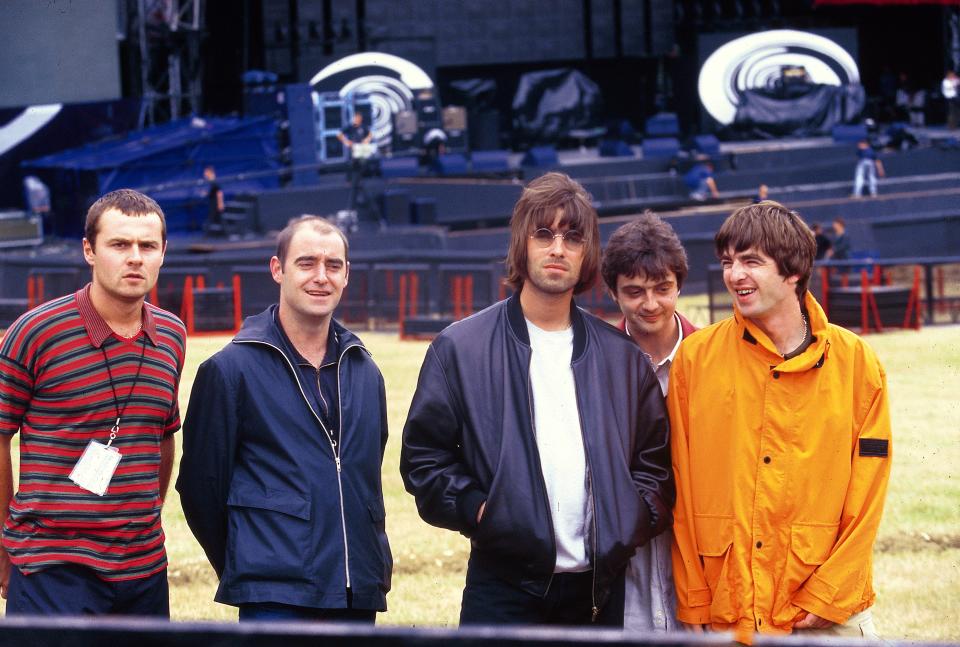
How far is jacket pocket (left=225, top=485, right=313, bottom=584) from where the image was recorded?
406cm

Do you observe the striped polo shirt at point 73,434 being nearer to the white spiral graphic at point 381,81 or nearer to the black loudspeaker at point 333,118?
the black loudspeaker at point 333,118

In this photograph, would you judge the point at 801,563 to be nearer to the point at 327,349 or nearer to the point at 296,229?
the point at 327,349

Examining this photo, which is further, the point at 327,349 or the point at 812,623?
the point at 327,349

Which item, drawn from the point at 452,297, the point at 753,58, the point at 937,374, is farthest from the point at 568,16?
the point at 937,374

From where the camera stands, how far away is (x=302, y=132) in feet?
103

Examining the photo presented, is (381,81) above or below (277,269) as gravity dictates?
above

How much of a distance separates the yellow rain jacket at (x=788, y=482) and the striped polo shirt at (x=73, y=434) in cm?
187

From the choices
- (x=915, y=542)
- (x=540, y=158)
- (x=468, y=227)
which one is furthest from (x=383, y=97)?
(x=915, y=542)

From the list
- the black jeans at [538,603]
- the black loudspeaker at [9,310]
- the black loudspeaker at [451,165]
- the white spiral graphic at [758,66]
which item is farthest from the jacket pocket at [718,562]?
the white spiral graphic at [758,66]

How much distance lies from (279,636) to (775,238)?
2999mm

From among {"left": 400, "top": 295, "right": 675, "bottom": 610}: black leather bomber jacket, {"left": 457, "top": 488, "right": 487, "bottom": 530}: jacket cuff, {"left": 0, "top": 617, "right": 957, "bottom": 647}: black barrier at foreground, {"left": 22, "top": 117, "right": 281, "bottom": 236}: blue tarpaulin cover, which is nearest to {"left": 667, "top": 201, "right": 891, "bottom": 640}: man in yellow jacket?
{"left": 400, "top": 295, "right": 675, "bottom": 610}: black leather bomber jacket

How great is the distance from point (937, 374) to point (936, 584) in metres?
7.79

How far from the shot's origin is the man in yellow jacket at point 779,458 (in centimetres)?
400

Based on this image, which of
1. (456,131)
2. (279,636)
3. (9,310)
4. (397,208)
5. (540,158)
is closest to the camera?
(279,636)
